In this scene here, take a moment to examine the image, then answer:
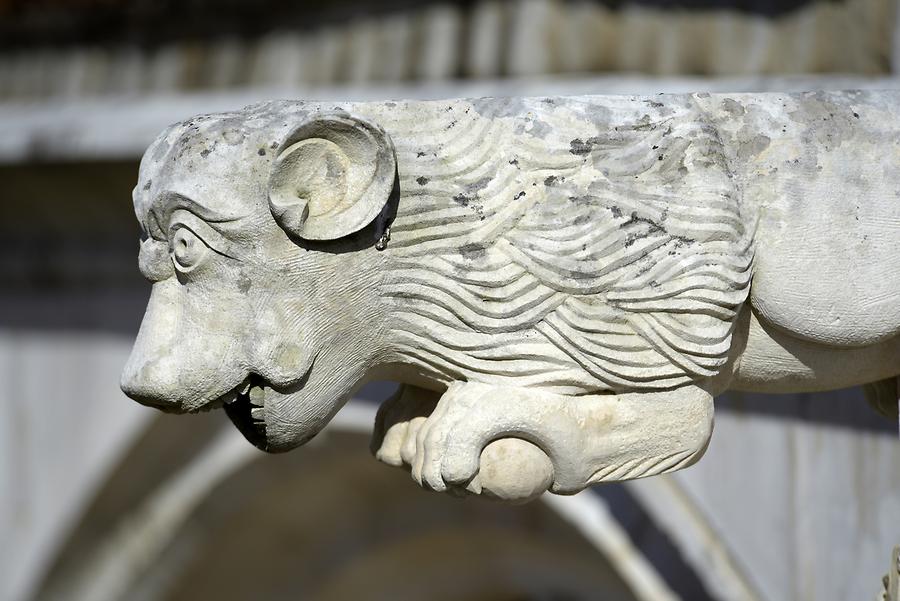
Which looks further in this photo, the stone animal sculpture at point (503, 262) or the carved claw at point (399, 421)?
the carved claw at point (399, 421)

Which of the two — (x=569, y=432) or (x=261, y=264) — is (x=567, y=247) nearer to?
(x=569, y=432)

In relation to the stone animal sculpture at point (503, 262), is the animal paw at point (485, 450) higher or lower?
lower

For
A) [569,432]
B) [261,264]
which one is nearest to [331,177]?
[261,264]

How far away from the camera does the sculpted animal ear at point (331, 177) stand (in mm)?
1089

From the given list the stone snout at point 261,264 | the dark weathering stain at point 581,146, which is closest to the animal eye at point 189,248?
the stone snout at point 261,264

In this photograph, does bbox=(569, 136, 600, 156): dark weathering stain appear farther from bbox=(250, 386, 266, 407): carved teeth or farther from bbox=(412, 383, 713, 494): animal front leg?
bbox=(250, 386, 266, 407): carved teeth

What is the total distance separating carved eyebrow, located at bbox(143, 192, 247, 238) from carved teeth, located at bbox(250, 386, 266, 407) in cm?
15

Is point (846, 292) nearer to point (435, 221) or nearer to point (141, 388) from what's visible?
point (435, 221)

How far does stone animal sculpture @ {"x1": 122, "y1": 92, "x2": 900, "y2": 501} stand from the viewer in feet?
3.62

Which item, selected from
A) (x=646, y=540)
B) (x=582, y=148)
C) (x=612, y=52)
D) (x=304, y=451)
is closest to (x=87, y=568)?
(x=304, y=451)

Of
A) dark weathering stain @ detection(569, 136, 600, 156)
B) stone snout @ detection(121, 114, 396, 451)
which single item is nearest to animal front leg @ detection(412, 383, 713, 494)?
stone snout @ detection(121, 114, 396, 451)

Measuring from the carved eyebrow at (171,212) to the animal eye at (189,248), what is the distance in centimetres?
2

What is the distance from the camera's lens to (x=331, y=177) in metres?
1.12

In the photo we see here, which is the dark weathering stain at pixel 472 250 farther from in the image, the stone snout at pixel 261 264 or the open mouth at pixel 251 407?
the open mouth at pixel 251 407
